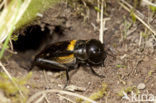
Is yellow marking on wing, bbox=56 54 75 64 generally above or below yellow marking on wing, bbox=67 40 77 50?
below

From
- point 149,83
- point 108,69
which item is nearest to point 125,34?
point 108,69

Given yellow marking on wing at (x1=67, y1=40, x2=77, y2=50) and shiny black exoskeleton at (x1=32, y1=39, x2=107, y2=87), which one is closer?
shiny black exoskeleton at (x1=32, y1=39, x2=107, y2=87)

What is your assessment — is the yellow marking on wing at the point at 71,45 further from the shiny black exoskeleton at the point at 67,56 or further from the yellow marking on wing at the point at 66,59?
the yellow marking on wing at the point at 66,59
